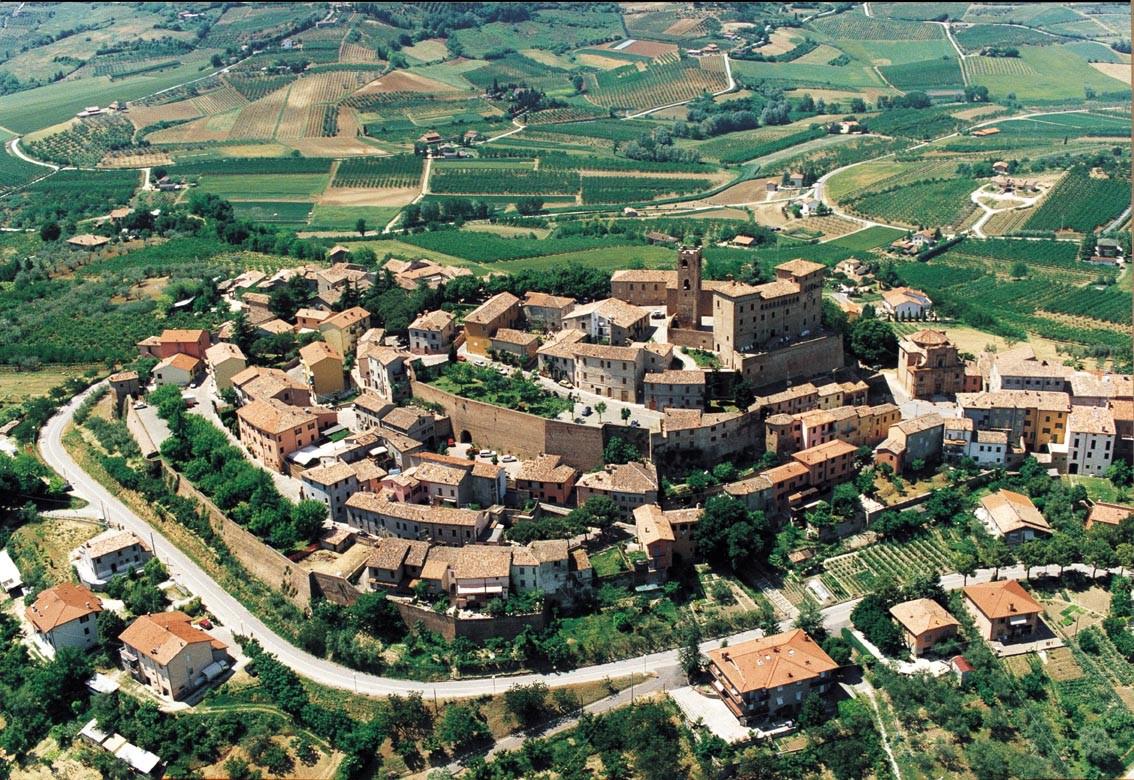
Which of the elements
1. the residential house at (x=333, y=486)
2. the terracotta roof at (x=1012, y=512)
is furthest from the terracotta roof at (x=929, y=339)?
the residential house at (x=333, y=486)

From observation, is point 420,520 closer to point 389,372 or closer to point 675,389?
point 389,372

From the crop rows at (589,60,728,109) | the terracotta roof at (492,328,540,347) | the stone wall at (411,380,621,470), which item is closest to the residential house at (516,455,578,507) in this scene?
the stone wall at (411,380,621,470)

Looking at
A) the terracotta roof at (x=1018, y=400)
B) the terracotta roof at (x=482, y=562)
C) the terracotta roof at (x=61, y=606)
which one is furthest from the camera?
the terracotta roof at (x=1018, y=400)

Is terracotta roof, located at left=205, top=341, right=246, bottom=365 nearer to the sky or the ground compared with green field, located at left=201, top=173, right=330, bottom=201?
nearer to the sky

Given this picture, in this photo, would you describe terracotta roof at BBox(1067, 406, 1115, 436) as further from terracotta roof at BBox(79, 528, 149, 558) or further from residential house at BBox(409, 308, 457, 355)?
terracotta roof at BBox(79, 528, 149, 558)

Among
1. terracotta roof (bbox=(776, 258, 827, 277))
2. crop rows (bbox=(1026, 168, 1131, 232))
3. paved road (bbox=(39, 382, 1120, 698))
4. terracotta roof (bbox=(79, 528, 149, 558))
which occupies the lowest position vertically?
crop rows (bbox=(1026, 168, 1131, 232))

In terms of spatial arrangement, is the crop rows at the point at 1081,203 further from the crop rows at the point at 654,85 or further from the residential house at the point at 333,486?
the residential house at the point at 333,486

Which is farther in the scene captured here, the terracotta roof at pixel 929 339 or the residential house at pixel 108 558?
the terracotta roof at pixel 929 339
